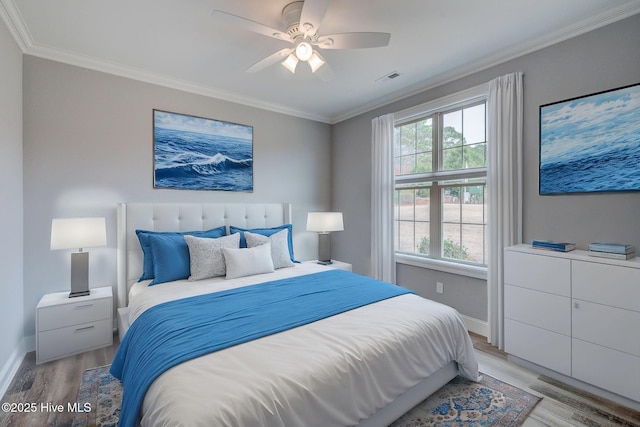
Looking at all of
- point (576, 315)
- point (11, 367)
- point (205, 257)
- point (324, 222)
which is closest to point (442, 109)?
point (324, 222)

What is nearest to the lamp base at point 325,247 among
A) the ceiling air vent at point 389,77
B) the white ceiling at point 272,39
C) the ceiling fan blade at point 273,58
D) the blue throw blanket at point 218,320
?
the blue throw blanket at point 218,320

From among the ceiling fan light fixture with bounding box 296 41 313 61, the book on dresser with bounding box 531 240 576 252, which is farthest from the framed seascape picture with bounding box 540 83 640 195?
the ceiling fan light fixture with bounding box 296 41 313 61

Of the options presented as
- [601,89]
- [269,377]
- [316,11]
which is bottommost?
[269,377]

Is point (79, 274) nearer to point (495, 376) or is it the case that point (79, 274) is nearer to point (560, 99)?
point (495, 376)

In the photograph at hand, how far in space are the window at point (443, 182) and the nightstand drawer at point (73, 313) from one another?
3262 millimetres

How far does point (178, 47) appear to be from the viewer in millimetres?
2566

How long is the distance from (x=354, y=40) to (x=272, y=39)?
868 millimetres

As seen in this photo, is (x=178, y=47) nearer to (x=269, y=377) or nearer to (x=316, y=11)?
(x=316, y=11)

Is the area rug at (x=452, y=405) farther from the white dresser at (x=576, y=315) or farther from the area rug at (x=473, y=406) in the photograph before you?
the white dresser at (x=576, y=315)

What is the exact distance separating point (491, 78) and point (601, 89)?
34.1 inches

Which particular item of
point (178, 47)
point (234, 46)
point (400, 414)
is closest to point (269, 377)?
point (400, 414)

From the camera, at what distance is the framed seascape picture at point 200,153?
3219 mm

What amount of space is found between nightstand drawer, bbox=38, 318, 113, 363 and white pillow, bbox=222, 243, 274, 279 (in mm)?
1180

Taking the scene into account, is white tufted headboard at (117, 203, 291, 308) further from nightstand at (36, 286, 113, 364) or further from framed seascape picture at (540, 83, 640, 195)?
framed seascape picture at (540, 83, 640, 195)
